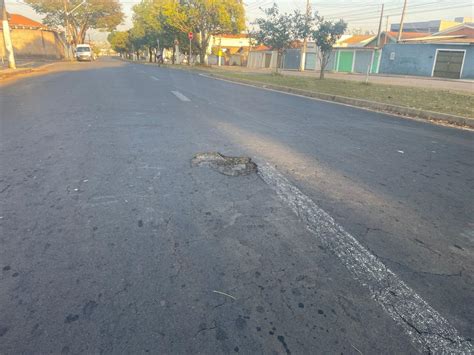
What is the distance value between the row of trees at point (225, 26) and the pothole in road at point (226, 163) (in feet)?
51.6

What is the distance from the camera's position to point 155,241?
2334 millimetres

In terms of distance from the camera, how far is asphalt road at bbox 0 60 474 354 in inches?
64.1

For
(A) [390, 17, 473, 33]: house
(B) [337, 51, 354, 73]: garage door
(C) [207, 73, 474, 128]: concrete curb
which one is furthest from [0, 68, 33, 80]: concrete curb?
(A) [390, 17, 473, 33]: house

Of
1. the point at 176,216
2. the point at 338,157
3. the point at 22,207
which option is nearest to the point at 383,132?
the point at 338,157

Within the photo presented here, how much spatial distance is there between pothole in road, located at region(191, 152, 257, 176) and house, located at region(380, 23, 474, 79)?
106ft

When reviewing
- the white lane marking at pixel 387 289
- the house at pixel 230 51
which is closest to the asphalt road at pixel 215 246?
the white lane marking at pixel 387 289

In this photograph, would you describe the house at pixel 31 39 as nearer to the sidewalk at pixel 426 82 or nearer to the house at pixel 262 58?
the house at pixel 262 58

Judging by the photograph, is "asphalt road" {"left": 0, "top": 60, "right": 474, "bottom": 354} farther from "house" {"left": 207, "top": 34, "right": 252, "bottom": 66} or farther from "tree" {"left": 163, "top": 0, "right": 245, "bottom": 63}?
"house" {"left": 207, "top": 34, "right": 252, "bottom": 66}

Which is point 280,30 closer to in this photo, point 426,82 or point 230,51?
point 426,82

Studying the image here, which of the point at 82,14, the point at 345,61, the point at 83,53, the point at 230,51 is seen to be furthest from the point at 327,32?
the point at 82,14

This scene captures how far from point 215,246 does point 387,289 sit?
43.0 inches

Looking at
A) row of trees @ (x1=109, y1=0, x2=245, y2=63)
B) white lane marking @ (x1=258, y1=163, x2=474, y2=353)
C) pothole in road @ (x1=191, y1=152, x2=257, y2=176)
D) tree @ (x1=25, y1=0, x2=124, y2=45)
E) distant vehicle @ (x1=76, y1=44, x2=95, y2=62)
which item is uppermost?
tree @ (x1=25, y1=0, x2=124, y2=45)

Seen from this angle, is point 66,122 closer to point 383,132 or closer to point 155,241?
point 155,241

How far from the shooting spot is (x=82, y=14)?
5738 cm
